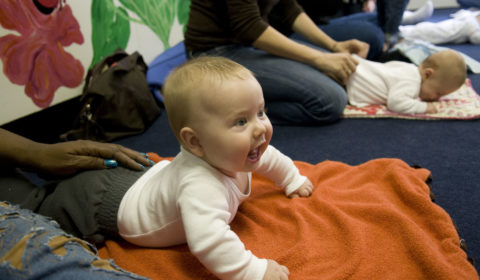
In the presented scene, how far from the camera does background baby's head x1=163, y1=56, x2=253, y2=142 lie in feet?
2.03

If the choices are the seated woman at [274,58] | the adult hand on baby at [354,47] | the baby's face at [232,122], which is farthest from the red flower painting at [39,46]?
the adult hand on baby at [354,47]

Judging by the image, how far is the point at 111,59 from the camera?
175 cm

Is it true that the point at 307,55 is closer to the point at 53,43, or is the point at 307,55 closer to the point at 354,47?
the point at 354,47

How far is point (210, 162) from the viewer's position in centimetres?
69

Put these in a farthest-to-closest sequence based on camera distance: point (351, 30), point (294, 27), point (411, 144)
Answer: point (351, 30), point (294, 27), point (411, 144)

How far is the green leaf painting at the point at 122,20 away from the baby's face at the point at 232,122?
4.73 feet

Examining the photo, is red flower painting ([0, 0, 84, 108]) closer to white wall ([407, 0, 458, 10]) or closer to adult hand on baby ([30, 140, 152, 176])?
adult hand on baby ([30, 140, 152, 176])

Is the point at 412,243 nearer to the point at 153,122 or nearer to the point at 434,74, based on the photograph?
the point at 434,74

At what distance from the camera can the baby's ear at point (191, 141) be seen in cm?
65

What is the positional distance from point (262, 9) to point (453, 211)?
1244 mm

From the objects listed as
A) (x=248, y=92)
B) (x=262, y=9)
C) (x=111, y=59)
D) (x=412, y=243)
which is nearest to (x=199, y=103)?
(x=248, y=92)

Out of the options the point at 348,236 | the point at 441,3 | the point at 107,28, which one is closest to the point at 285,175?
the point at 348,236

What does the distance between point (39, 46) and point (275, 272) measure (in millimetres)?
1519

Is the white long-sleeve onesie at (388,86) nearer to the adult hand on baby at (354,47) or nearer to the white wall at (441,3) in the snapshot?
the adult hand on baby at (354,47)
